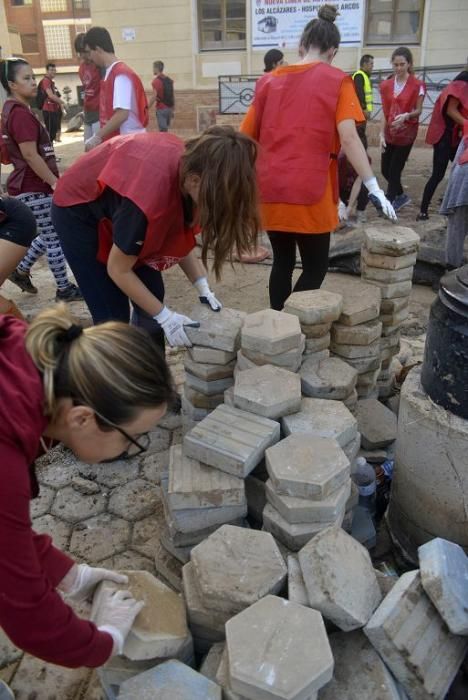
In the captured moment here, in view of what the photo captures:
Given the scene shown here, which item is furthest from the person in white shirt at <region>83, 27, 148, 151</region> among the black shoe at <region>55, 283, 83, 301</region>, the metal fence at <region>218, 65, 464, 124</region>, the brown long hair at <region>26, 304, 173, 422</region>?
the metal fence at <region>218, 65, 464, 124</region>

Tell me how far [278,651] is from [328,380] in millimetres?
1287

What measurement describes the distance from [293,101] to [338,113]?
233 mm

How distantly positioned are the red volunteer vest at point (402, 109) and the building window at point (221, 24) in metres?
7.82

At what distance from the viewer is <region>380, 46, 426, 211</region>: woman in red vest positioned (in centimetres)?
638

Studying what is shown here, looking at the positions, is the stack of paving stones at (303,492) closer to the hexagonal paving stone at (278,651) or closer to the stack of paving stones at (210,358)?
the hexagonal paving stone at (278,651)

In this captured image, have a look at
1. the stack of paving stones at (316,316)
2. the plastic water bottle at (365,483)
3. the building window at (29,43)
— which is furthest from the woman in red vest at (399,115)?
the building window at (29,43)

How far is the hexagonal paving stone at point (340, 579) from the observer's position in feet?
5.13

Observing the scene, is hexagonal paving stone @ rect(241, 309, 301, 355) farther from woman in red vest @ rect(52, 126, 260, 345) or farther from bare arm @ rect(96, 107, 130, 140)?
bare arm @ rect(96, 107, 130, 140)

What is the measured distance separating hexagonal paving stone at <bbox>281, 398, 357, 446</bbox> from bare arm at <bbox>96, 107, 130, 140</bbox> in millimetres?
2966

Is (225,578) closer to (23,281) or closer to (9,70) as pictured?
(9,70)

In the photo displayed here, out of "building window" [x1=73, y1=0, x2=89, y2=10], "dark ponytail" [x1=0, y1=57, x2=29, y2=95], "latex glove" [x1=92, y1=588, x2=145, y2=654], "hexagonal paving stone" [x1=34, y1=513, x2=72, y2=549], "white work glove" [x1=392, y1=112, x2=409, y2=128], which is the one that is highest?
"building window" [x1=73, y1=0, x2=89, y2=10]

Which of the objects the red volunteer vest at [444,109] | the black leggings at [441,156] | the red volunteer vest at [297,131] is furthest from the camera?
the black leggings at [441,156]

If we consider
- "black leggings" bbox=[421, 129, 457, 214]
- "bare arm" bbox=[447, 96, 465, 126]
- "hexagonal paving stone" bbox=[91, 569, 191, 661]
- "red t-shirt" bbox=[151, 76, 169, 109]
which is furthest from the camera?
"red t-shirt" bbox=[151, 76, 169, 109]

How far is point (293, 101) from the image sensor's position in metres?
2.90
